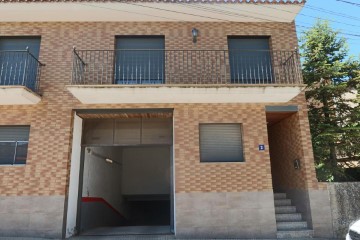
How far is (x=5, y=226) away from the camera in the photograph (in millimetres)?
6957

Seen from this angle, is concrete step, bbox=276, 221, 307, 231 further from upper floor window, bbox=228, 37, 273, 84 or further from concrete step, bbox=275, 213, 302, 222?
upper floor window, bbox=228, 37, 273, 84

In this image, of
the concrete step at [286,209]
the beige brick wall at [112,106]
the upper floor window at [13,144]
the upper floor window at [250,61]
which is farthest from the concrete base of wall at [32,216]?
the upper floor window at [250,61]

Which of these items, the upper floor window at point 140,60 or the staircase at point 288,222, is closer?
the staircase at point 288,222

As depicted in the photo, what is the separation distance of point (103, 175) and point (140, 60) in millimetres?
4908

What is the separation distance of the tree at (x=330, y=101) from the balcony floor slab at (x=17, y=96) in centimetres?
840

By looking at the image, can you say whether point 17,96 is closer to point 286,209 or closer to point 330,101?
point 286,209

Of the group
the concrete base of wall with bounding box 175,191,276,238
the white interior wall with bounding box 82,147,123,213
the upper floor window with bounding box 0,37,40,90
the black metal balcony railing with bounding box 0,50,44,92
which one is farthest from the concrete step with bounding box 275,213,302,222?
the upper floor window with bounding box 0,37,40,90

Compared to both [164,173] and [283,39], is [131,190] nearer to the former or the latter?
[164,173]

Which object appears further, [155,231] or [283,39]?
[283,39]

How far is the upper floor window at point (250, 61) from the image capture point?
8.37 meters

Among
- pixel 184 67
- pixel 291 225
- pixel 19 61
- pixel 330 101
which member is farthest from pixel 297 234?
pixel 19 61

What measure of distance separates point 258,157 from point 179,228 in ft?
9.36

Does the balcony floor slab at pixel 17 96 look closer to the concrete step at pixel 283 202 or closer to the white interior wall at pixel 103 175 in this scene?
the white interior wall at pixel 103 175

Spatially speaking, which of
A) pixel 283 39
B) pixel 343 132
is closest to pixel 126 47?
pixel 283 39
